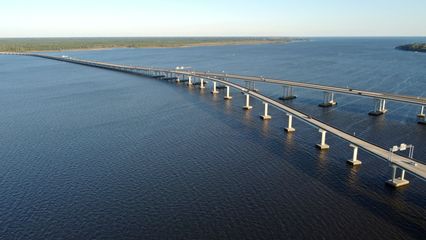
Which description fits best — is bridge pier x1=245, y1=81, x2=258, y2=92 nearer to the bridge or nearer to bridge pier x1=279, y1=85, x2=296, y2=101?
the bridge

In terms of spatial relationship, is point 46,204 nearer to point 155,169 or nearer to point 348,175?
point 155,169

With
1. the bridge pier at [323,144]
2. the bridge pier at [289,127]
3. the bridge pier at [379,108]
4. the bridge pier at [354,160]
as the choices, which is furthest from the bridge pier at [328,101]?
the bridge pier at [354,160]

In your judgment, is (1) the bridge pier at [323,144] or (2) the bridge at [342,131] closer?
(2) the bridge at [342,131]

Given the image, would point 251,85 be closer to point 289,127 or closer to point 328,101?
point 328,101

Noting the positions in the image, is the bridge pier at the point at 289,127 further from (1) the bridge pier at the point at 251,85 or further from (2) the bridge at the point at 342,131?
(1) the bridge pier at the point at 251,85

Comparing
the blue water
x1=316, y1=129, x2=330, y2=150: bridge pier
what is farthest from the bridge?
the blue water

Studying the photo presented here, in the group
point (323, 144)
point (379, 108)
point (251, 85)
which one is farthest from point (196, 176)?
point (251, 85)

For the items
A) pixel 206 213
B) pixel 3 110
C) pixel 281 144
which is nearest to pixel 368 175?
pixel 281 144

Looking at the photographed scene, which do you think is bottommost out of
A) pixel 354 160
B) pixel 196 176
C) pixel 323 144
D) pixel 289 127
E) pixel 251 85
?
pixel 196 176
